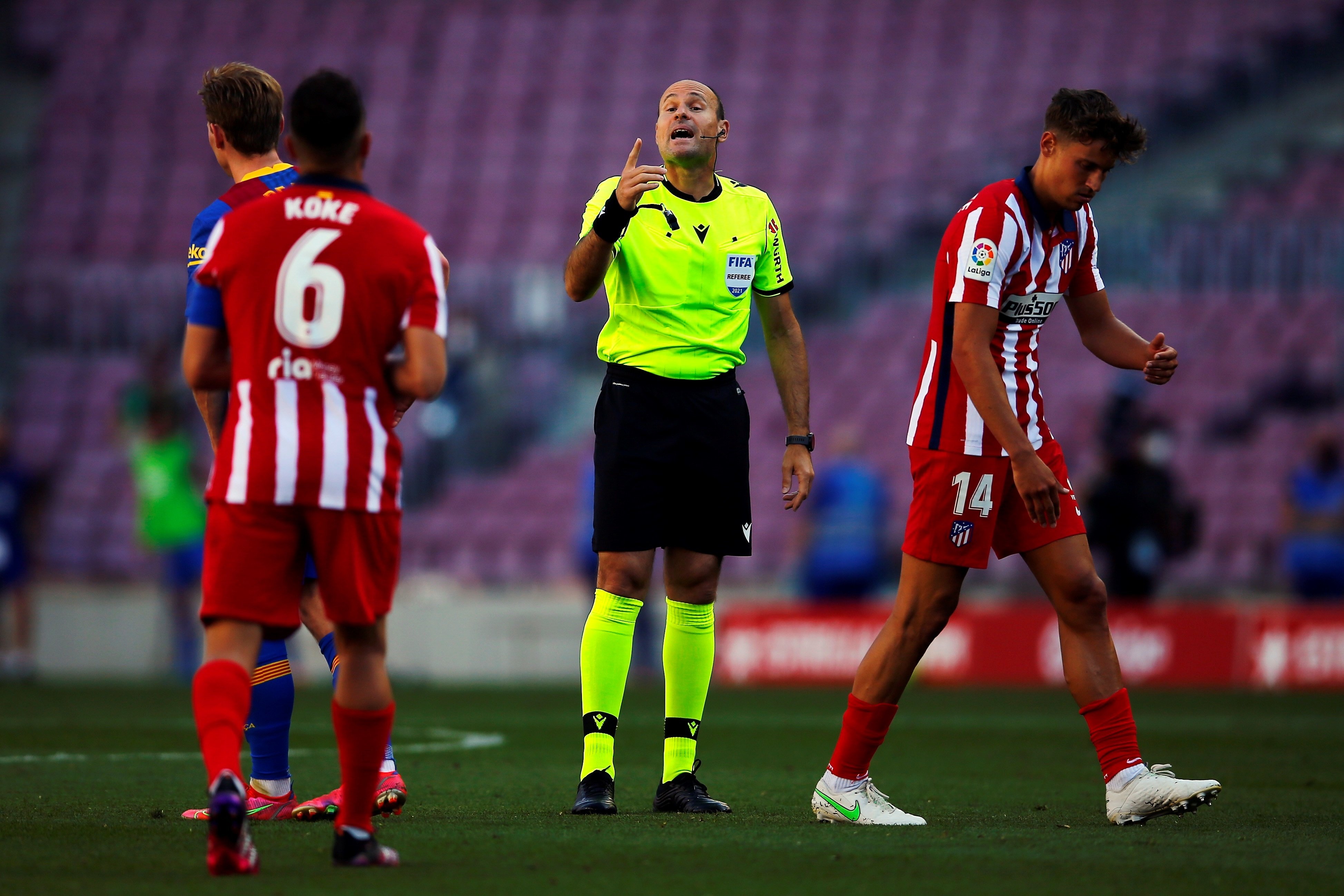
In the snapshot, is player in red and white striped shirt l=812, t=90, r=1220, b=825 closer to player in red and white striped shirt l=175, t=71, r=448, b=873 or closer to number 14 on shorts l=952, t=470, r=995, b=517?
number 14 on shorts l=952, t=470, r=995, b=517

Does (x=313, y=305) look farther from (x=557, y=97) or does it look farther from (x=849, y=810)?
(x=557, y=97)

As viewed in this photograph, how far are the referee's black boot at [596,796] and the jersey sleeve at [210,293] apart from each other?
6.28ft

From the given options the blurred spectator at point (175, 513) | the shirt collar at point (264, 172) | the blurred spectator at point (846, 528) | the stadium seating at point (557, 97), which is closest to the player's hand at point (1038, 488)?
the shirt collar at point (264, 172)

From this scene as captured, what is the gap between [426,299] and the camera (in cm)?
416

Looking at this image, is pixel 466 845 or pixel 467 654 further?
pixel 467 654

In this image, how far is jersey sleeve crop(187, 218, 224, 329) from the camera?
4215mm

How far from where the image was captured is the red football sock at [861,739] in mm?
5297

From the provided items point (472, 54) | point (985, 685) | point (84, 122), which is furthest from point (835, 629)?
point (84, 122)

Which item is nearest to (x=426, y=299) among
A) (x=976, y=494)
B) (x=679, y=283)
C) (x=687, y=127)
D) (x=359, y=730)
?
(x=359, y=730)

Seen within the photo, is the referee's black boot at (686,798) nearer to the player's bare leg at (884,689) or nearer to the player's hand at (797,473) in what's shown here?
the player's bare leg at (884,689)

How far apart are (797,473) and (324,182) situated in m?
2.16

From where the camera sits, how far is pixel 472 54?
22.4m

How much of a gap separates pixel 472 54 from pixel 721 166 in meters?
4.51

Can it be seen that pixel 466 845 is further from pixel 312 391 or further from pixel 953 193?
pixel 953 193
